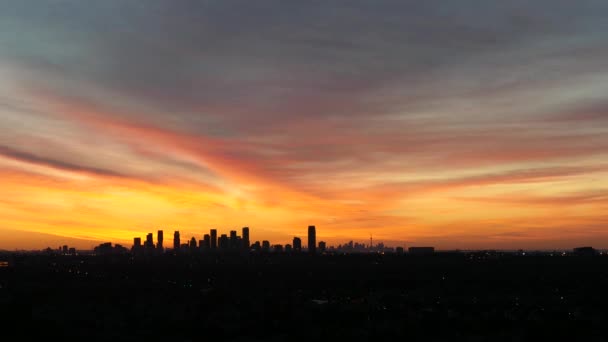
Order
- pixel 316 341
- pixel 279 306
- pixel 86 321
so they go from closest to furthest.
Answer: pixel 316 341 < pixel 86 321 < pixel 279 306

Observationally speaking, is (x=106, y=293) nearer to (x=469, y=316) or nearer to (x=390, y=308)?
(x=390, y=308)

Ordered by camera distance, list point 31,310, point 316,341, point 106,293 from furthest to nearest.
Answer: point 106,293, point 31,310, point 316,341

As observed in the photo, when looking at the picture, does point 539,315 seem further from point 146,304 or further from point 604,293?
point 146,304

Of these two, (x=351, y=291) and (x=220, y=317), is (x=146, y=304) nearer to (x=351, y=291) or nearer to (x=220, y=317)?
(x=220, y=317)

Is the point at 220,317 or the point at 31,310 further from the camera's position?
the point at 31,310

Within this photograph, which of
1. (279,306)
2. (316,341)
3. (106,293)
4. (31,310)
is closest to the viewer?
(316,341)

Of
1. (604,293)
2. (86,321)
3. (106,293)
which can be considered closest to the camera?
(86,321)

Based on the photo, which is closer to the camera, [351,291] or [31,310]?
[31,310]

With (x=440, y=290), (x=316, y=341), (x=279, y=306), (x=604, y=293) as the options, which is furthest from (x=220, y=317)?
(x=604, y=293)

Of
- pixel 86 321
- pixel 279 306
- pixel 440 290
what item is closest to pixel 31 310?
pixel 86 321
